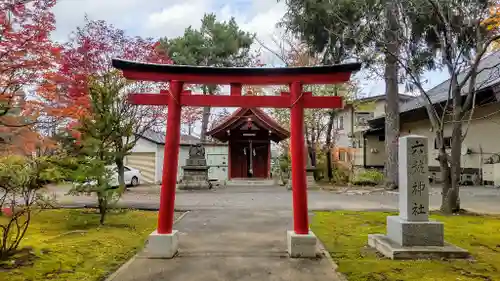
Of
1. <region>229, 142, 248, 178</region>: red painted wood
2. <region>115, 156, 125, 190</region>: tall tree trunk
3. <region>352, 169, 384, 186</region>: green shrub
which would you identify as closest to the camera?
<region>115, 156, 125, 190</region>: tall tree trunk

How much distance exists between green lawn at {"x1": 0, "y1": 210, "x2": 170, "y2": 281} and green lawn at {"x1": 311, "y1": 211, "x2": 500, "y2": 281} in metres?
3.59

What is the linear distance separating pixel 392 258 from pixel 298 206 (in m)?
1.67

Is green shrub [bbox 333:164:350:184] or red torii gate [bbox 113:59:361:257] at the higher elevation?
red torii gate [bbox 113:59:361:257]

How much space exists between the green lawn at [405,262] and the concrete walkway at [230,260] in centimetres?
53

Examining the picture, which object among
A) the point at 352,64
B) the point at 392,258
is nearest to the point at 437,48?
the point at 352,64

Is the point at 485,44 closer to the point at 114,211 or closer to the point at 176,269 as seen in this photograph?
the point at 176,269

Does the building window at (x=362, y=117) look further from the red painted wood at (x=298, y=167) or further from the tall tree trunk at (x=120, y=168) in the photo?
the red painted wood at (x=298, y=167)

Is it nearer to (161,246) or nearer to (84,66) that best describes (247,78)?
(161,246)

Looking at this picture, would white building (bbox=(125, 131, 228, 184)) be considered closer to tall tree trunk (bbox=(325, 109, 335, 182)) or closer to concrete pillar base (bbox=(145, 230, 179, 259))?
tall tree trunk (bbox=(325, 109, 335, 182))

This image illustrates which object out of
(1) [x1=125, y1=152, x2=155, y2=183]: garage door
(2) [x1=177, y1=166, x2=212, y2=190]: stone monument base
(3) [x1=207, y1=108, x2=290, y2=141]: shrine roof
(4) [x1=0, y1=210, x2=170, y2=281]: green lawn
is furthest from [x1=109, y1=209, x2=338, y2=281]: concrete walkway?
(1) [x1=125, y1=152, x2=155, y2=183]: garage door

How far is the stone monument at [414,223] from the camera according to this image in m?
6.11

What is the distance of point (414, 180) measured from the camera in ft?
22.2

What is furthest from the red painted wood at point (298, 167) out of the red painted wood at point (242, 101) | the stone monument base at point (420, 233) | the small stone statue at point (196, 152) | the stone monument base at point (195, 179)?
the small stone statue at point (196, 152)

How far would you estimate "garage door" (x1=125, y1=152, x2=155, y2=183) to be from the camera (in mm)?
26719
